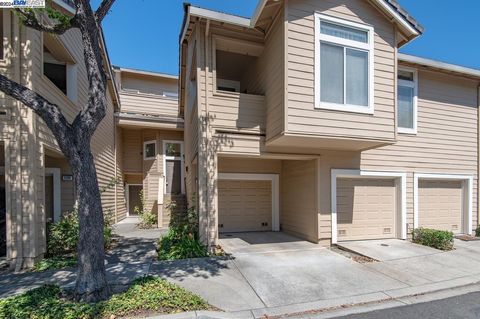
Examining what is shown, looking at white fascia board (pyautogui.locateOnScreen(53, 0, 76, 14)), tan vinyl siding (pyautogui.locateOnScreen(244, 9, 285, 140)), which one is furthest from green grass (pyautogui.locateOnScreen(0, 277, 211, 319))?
white fascia board (pyautogui.locateOnScreen(53, 0, 76, 14))

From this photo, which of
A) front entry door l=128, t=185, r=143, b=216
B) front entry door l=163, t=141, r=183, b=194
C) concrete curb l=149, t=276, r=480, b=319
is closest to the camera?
concrete curb l=149, t=276, r=480, b=319

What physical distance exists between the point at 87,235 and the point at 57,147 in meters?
4.16

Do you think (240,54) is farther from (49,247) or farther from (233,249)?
(49,247)

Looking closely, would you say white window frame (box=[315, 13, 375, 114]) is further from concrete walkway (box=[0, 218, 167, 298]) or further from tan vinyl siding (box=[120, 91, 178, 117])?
tan vinyl siding (box=[120, 91, 178, 117])

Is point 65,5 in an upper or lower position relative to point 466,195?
upper

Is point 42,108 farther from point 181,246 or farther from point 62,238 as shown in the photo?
point 181,246

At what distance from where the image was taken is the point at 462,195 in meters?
10.0

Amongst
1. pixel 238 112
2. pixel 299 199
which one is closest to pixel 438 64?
pixel 299 199

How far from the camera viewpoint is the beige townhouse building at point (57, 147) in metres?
5.91

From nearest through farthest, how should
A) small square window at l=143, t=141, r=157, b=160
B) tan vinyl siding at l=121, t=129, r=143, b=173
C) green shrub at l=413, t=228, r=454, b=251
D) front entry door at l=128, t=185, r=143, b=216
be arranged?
green shrub at l=413, t=228, r=454, b=251 < small square window at l=143, t=141, r=157, b=160 < tan vinyl siding at l=121, t=129, r=143, b=173 < front entry door at l=128, t=185, r=143, b=216

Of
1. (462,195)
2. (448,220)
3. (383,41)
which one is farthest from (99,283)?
(462,195)

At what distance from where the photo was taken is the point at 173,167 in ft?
47.2

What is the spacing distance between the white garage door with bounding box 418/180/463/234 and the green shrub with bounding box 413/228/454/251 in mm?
997

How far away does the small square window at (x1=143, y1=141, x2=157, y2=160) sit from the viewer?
47.3 feet
